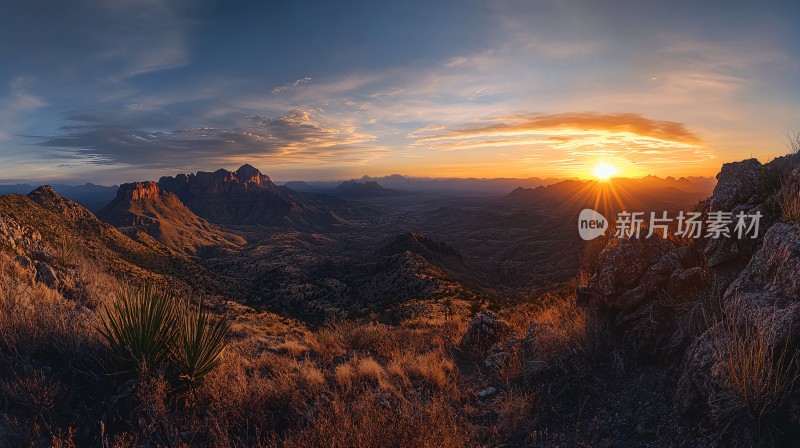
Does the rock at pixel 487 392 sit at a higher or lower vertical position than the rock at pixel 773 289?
lower

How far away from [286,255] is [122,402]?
103 metres

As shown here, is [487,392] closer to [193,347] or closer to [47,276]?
[193,347]

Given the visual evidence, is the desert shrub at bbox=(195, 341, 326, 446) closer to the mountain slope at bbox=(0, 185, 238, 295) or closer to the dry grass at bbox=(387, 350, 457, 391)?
the dry grass at bbox=(387, 350, 457, 391)

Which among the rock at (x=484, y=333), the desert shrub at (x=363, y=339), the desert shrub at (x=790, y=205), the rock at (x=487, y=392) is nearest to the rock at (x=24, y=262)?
the desert shrub at (x=363, y=339)

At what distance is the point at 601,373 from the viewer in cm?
480

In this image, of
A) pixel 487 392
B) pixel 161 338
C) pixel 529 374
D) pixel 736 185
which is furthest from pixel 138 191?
pixel 736 185

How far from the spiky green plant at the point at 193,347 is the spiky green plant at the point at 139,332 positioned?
0.56 feet

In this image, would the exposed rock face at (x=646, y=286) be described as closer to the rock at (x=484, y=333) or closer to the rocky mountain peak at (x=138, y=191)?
the rock at (x=484, y=333)

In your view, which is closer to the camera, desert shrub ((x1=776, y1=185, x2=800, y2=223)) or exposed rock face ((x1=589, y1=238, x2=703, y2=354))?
desert shrub ((x1=776, y1=185, x2=800, y2=223))

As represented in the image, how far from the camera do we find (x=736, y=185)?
6.11 meters

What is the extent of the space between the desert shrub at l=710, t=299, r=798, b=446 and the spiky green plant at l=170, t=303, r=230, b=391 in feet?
18.4

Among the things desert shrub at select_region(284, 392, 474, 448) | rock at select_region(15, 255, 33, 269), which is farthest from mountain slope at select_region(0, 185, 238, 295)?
desert shrub at select_region(284, 392, 474, 448)

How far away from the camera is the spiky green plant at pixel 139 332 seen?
4.18 m

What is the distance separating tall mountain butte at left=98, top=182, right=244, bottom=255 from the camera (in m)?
145
